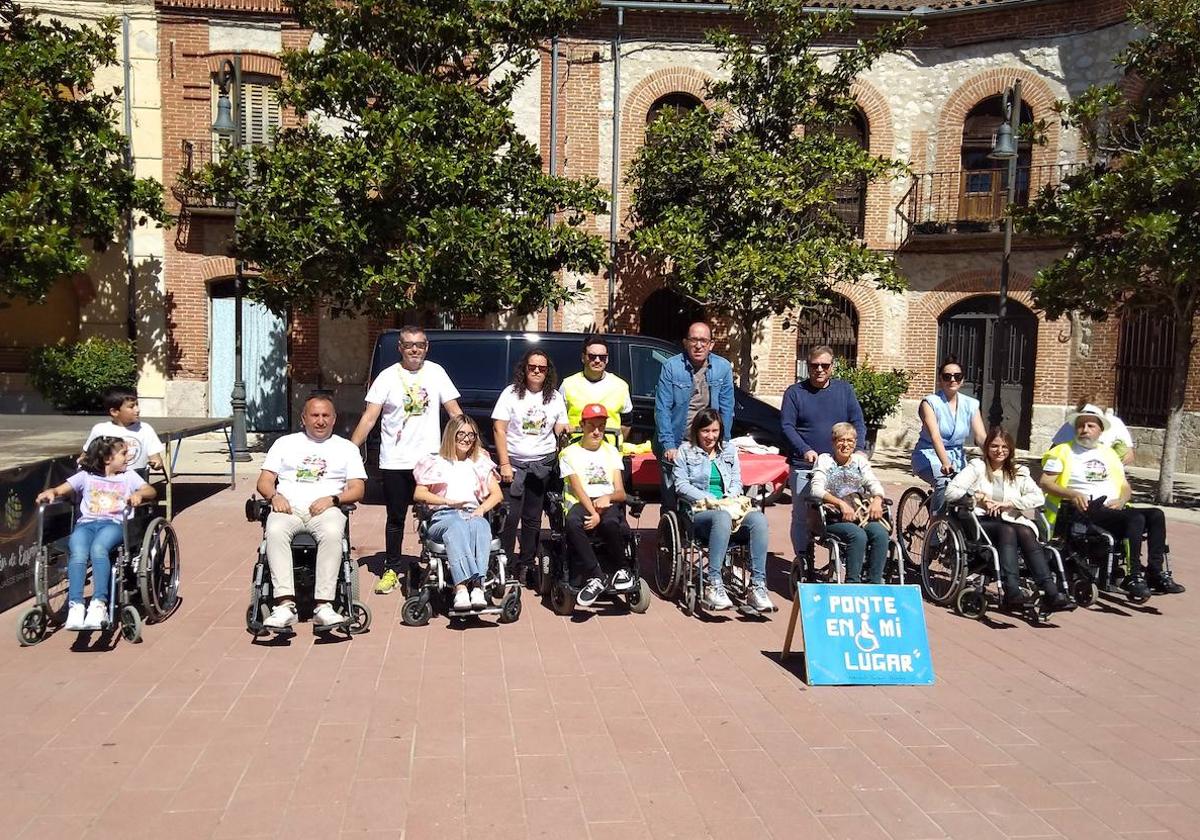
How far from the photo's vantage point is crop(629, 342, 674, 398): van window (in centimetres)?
1201

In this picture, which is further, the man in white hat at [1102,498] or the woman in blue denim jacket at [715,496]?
the man in white hat at [1102,498]

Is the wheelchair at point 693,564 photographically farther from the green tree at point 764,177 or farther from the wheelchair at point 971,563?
the green tree at point 764,177

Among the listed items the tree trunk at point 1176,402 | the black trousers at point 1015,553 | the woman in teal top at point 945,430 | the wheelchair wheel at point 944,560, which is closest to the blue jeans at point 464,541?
the wheelchair wheel at point 944,560

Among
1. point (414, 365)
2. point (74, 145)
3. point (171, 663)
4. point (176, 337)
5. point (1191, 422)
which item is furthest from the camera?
point (176, 337)

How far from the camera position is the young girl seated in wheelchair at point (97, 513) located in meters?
5.71

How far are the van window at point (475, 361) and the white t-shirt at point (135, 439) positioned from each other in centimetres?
463

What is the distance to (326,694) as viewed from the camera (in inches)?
201

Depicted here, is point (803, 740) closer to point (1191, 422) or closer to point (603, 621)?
point (603, 621)

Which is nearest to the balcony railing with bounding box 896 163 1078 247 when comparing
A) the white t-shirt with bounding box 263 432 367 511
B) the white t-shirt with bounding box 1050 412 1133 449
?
the white t-shirt with bounding box 1050 412 1133 449

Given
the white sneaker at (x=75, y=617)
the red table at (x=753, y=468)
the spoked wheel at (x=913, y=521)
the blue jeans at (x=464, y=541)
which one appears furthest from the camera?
the red table at (x=753, y=468)

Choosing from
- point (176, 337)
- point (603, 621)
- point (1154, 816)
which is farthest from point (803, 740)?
point (176, 337)

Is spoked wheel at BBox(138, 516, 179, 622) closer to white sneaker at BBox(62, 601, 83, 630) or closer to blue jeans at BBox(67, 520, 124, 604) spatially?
blue jeans at BBox(67, 520, 124, 604)

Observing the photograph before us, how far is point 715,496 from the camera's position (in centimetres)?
695

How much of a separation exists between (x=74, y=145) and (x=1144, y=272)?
15.9 m
